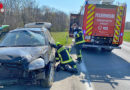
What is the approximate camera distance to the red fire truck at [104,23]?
326 inches

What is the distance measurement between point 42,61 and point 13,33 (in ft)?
7.39

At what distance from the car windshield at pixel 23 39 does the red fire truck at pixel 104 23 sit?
453 cm

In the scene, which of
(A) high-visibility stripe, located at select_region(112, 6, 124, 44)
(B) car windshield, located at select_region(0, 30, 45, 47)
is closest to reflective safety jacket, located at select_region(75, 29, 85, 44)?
(B) car windshield, located at select_region(0, 30, 45, 47)

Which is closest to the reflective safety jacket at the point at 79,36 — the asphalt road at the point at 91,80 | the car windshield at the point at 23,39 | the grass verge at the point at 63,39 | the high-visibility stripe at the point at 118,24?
the asphalt road at the point at 91,80

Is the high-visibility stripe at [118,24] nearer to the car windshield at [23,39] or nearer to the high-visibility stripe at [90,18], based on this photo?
the high-visibility stripe at [90,18]

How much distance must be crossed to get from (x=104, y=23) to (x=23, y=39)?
5.87m

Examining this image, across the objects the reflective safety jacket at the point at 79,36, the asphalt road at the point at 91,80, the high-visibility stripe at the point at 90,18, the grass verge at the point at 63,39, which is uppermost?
the high-visibility stripe at the point at 90,18

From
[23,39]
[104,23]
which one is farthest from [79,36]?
[23,39]

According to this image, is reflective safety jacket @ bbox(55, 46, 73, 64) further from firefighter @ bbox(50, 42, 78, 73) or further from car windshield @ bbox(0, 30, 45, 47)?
car windshield @ bbox(0, 30, 45, 47)

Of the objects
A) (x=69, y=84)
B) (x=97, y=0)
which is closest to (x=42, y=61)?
(x=69, y=84)

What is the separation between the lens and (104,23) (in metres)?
8.46

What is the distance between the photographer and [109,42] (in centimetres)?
883

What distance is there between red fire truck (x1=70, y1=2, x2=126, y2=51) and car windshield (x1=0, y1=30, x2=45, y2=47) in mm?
4533

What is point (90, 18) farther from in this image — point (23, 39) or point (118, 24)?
point (23, 39)
